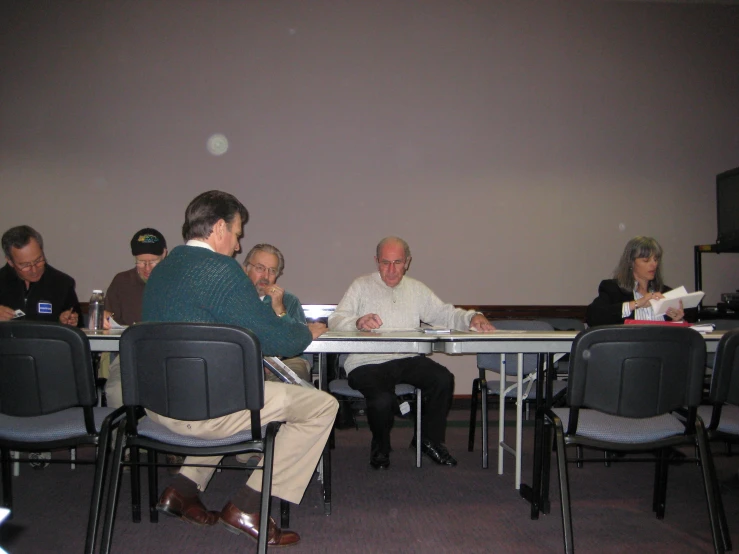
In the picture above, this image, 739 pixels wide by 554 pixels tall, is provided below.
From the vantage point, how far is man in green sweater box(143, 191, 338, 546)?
1936mm

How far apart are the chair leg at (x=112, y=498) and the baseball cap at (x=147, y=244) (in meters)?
1.51

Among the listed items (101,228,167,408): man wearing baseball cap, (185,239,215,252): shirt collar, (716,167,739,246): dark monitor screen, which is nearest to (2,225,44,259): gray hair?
(101,228,167,408): man wearing baseball cap

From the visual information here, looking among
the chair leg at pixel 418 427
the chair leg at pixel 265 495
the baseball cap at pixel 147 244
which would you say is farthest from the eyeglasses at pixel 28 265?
the chair leg at pixel 418 427

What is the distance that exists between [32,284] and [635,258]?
137 inches

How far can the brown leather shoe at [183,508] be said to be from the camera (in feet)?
7.22

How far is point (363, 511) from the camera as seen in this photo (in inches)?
99.3

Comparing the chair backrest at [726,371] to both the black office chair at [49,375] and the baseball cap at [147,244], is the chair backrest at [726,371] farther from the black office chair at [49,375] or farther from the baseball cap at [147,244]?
the baseball cap at [147,244]

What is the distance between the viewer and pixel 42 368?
1.90m

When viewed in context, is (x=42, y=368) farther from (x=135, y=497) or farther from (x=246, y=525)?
(x=246, y=525)

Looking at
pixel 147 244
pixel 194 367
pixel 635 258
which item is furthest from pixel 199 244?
pixel 635 258

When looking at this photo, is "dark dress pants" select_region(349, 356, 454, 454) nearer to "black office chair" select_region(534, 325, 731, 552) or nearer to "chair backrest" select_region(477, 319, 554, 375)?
"chair backrest" select_region(477, 319, 554, 375)

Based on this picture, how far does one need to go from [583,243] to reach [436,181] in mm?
1422

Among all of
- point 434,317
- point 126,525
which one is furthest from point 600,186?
point 126,525

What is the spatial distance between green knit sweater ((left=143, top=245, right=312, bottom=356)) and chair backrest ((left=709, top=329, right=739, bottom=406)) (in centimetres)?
153
